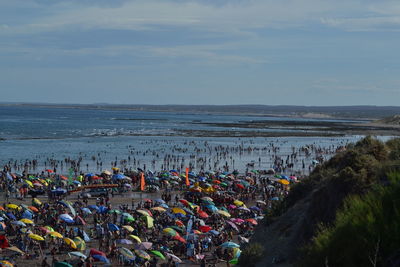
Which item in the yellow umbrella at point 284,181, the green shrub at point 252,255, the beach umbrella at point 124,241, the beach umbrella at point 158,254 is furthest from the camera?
the yellow umbrella at point 284,181

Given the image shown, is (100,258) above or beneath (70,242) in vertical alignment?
beneath

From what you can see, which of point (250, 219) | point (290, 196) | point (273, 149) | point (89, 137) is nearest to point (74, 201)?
point (250, 219)

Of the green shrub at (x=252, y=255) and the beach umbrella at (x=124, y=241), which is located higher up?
the green shrub at (x=252, y=255)

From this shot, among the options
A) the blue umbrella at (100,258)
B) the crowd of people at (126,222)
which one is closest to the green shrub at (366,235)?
the crowd of people at (126,222)

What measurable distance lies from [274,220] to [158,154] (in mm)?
50033

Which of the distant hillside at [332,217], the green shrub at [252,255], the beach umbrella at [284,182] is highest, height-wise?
the distant hillside at [332,217]

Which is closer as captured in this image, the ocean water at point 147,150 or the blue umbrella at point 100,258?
the blue umbrella at point 100,258

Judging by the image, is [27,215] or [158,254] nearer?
[158,254]

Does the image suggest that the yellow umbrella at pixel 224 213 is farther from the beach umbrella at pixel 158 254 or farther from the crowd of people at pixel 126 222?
the beach umbrella at pixel 158 254

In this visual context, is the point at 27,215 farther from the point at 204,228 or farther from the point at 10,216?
the point at 204,228

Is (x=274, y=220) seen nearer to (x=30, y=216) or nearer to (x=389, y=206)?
(x=389, y=206)

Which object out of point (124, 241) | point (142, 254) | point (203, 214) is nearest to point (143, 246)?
point (142, 254)

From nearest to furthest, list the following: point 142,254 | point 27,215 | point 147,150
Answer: point 142,254 < point 27,215 < point 147,150

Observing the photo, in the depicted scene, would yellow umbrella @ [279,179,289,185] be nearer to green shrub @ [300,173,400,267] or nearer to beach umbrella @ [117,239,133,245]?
beach umbrella @ [117,239,133,245]
